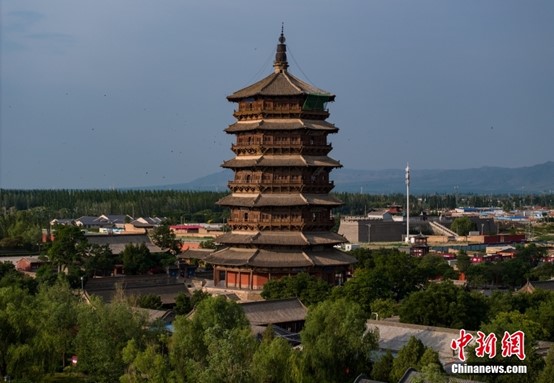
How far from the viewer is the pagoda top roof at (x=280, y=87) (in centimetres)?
5875

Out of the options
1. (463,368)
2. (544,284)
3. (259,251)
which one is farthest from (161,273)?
(463,368)

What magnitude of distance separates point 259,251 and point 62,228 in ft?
50.9

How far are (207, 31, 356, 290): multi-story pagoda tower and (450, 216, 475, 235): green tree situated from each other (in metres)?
78.1

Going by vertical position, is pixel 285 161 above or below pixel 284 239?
above

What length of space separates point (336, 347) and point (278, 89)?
2910 cm

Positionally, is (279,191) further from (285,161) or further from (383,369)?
(383,369)

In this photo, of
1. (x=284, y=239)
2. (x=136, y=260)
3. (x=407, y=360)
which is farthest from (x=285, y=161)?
(x=407, y=360)

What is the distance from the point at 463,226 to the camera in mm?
134250

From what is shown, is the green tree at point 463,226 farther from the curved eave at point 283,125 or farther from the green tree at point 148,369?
the green tree at point 148,369

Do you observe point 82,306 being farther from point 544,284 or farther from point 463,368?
point 544,284

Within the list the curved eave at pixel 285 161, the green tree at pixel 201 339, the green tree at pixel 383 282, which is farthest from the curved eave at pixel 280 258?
the green tree at pixel 201 339

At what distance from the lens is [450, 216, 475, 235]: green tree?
5281 inches

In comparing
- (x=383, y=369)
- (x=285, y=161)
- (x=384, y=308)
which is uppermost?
(x=285, y=161)

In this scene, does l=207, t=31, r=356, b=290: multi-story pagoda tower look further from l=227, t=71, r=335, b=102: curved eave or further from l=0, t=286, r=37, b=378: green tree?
l=0, t=286, r=37, b=378: green tree
